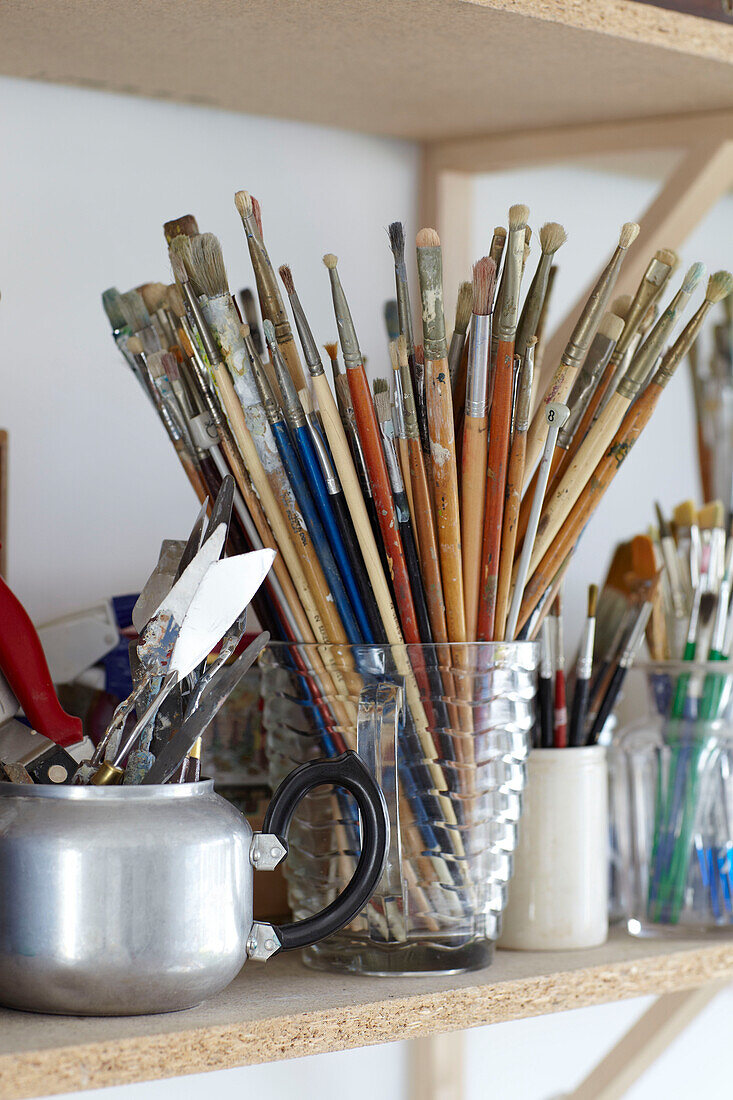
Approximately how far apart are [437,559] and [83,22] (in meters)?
0.28

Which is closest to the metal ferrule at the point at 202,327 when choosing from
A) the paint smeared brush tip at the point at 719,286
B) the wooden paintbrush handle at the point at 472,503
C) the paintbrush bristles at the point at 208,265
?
the paintbrush bristles at the point at 208,265

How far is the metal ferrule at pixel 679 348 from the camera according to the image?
1.93 ft

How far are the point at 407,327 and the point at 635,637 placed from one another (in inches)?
8.9

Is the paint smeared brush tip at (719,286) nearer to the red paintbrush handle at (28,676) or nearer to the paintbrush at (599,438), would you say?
the paintbrush at (599,438)

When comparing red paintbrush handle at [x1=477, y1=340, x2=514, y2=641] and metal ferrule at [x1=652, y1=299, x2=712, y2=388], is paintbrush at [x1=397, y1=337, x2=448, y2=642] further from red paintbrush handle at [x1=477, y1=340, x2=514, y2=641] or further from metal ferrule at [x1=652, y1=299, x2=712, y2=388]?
metal ferrule at [x1=652, y1=299, x2=712, y2=388]

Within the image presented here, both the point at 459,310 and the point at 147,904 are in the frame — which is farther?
the point at 459,310

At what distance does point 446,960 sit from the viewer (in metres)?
0.56

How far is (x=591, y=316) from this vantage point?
0.56m

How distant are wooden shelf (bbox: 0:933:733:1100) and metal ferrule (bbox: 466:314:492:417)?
0.24 m

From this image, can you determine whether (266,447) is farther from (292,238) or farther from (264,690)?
(292,238)

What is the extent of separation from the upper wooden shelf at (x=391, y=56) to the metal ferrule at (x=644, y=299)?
11 centimetres

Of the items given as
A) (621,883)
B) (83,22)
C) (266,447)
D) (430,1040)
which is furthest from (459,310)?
(430,1040)

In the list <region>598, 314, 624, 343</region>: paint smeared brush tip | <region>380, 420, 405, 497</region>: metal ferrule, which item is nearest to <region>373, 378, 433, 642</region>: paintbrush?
<region>380, 420, 405, 497</region>: metal ferrule

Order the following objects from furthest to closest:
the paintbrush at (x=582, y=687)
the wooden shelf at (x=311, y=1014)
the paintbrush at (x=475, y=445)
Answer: the paintbrush at (x=582, y=687) → the paintbrush at (x=475, y=445) → the wooden shelf at (x=311, y=1014)
